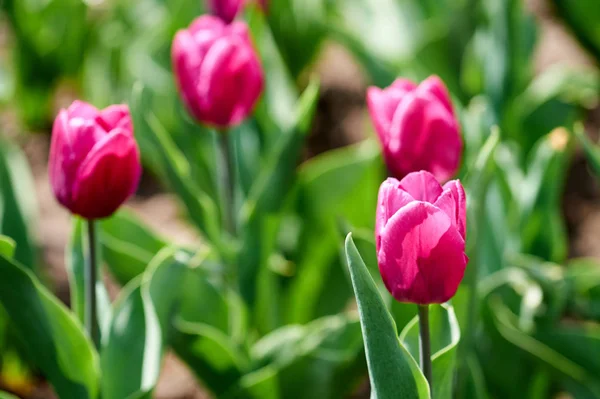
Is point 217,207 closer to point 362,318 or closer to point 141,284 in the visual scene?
point 141,284

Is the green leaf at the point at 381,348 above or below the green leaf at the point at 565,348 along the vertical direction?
above

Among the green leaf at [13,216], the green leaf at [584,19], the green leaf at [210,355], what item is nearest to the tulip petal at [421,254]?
the green leaf at [210,355]

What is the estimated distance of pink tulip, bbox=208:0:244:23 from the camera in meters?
1.52

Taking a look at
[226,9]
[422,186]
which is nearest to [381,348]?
[422,186]

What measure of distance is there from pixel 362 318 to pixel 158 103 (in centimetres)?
106

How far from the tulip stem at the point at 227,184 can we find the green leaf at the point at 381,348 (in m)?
0.52

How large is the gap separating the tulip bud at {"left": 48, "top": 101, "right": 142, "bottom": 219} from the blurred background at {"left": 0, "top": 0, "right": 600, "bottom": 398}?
0.58 m

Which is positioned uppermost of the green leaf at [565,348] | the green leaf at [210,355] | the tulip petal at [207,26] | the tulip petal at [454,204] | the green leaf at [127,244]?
the tulip petal at [207,26]

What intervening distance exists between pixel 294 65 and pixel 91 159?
1292 mm

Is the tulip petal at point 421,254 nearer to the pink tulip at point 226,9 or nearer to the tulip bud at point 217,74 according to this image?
the tulip bud at point 217,74

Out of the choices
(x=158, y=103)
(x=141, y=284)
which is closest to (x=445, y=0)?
(x=158, y=103)

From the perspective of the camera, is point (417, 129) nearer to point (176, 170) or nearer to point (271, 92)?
point (176, 170)

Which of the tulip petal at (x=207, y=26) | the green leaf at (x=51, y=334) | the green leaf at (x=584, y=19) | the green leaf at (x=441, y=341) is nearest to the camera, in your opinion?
the green leaf at (x=441, y=341)

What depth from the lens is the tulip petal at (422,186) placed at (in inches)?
30.6
